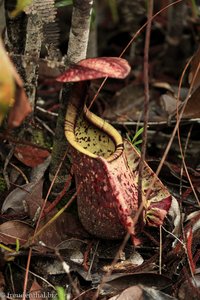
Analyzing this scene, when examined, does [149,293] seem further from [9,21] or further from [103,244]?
[9,21]

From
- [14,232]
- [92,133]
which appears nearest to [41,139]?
[92,133]

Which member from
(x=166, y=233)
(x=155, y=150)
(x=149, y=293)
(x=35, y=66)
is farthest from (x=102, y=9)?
(x=149, y=293)

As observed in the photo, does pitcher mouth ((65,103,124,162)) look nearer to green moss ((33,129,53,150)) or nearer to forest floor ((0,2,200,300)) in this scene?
forest floor ((0,2,200,300))

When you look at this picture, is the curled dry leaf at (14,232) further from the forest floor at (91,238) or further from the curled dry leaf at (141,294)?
the curled dry leaf at (141,294)

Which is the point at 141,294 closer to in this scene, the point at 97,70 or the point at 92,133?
the point at 92,133

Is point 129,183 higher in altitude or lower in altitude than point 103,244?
higher

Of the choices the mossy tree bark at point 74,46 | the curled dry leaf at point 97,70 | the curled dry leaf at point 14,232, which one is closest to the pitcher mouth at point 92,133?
the mossy tree bark at point 74,46

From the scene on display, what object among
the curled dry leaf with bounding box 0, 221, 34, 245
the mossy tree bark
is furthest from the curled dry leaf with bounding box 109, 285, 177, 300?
the mossy tree bark
